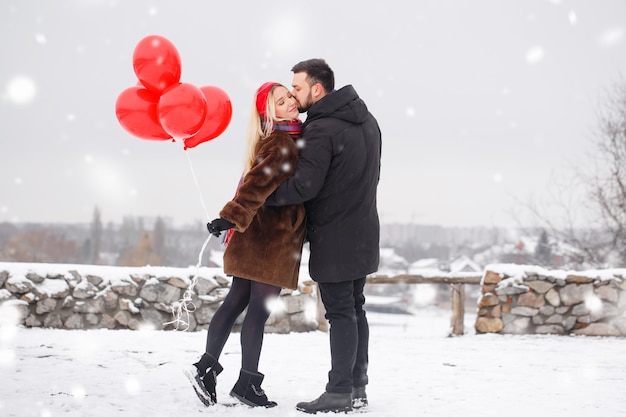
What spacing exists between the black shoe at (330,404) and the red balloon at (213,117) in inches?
64.5

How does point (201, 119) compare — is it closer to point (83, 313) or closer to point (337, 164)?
point (337, 164)

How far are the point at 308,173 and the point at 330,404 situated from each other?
3.77 feet

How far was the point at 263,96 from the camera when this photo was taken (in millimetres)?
2998

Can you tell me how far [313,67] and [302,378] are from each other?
6.59 ft

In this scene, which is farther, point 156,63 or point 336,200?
point 156,63

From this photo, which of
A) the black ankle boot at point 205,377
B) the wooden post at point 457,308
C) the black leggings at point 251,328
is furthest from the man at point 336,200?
the wooden post at point 457,308

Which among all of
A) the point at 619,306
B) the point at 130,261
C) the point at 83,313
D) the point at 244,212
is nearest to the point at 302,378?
the point at 244,212

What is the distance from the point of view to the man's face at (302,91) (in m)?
3.05

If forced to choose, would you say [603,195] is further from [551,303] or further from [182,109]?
[182,109]

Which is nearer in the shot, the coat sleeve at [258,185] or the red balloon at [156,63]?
the coat sleeve at [258,185]

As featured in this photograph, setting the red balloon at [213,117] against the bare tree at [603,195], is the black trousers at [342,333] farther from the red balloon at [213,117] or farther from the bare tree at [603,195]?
the bare tree at [603,195]

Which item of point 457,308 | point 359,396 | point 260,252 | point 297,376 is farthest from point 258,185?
point 457,308

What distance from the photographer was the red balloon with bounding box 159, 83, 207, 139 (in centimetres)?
315

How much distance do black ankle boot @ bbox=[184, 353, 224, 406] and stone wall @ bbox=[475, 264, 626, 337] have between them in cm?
464
